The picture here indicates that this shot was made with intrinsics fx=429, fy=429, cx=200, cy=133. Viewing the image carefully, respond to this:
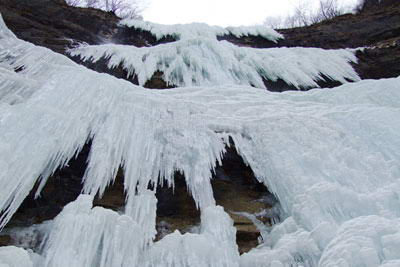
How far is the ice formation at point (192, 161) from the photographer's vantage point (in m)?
2.76

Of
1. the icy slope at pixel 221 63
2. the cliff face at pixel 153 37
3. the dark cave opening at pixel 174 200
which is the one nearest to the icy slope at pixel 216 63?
the icy slope at pixel 221 63

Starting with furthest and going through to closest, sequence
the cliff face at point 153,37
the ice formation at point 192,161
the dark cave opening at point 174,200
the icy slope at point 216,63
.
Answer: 1. the cliff face at point 153,37
2. the icy slope at point 216,63
3. the dark cave opening at point 174,200
4. the ice formation at point 192,161

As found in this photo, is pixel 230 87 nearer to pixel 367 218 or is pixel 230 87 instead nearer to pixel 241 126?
pixel 241 126

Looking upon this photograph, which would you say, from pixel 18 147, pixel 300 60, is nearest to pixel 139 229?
pixel 18 147

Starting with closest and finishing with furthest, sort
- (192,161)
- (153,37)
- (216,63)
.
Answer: (192,161), (216,63), (153,37)

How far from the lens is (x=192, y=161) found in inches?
150

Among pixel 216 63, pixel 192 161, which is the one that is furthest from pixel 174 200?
pixel 216 63

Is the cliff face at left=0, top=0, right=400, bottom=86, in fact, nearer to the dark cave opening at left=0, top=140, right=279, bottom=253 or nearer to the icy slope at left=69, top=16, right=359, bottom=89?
the icy slope at left=69, top=16, right=359, bottom=89

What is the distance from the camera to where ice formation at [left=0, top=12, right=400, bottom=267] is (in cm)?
276

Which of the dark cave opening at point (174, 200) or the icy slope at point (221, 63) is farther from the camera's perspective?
the icy slope at point (221, 63)

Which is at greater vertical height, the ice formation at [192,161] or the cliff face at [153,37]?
the cliff face at [153,37]

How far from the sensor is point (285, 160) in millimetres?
3770

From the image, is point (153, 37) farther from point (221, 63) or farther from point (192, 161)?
point (192, 161)

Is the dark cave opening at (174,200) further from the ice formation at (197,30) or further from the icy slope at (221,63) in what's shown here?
the ice formation at (197,30)
